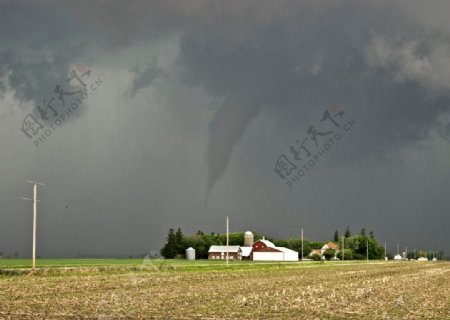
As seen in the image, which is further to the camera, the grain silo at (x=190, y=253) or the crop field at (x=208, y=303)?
the grain silo at (x=190, y=253)

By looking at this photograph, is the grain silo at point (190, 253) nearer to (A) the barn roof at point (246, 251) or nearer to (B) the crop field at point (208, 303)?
(A) the barn roof at point (246, 251)

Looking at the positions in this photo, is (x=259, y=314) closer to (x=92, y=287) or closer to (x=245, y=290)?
(x=245, y=290)

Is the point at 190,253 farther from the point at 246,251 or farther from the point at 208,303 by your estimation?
the point at 208,303

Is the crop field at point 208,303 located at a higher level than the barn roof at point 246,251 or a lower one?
higher

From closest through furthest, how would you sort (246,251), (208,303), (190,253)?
(208,303)
(190,253)
(246,251)

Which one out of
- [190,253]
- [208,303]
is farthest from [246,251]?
[208,303]

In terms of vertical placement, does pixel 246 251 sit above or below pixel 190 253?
above

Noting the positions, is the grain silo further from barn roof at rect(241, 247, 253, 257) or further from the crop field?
the crop field

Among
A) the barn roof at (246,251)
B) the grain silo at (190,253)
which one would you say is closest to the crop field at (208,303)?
the grain silo at (190,253)

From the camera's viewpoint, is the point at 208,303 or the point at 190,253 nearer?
the point at 208,303

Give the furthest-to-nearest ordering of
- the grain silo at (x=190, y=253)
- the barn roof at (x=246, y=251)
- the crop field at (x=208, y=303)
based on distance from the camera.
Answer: the barn roof at (x=246, y=251), the grain silo at (x=190, y=253), the crop field at (x=208, y=303)

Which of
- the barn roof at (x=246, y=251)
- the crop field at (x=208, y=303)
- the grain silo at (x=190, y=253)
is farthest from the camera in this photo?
the barn roof at (x=246, y=251)

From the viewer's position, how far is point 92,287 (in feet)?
144

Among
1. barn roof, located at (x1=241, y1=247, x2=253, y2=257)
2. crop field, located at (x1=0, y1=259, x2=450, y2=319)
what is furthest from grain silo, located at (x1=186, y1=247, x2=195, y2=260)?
crop field, located at (x1=0, y1=259, x2=450, y2=319)
